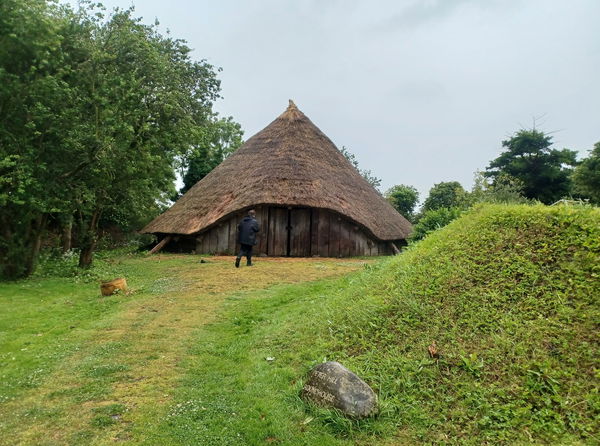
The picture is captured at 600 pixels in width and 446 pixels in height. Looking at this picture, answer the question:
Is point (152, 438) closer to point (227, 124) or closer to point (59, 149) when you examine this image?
point (59, 149)

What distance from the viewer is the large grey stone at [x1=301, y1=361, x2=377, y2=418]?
3.98 meters

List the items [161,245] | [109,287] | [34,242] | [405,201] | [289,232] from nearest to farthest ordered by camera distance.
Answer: [109,287] → [34,242] → [289,232] → [161,245] → [405,201]

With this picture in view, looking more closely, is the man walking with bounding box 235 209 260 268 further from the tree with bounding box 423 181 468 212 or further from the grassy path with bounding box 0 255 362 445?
the tree with bounding box 423 181 468 212

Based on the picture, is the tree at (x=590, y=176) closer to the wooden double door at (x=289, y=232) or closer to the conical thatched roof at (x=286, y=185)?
the conical thatched roof at (x=286, y=185)

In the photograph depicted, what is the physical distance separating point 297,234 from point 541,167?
70.0 feet

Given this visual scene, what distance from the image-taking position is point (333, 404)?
4055 millimetres

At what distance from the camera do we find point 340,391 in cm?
407

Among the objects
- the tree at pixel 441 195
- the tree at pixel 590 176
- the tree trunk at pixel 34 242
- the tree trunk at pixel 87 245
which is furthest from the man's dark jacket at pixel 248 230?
the tree at pixel 590 176

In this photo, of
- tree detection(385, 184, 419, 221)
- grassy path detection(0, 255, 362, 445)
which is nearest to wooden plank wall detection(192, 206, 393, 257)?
grassy path detection(0, 255, 362, 445)

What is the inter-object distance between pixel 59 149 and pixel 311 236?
32.1ft

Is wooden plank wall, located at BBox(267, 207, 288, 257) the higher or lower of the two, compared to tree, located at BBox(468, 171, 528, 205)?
lower

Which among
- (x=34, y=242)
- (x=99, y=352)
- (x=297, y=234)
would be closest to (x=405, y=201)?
(x=297, y=234)

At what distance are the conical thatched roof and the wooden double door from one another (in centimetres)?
94

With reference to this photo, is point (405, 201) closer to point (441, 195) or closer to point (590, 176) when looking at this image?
point (441, 195)
